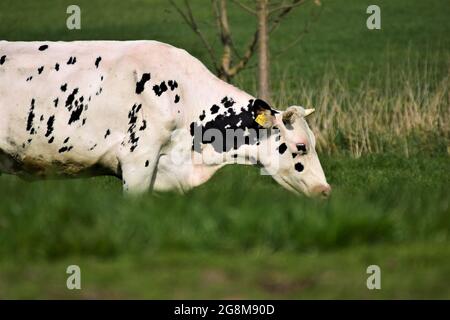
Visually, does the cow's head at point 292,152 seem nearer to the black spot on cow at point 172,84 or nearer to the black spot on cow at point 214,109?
the black spot on cow at point 214,109

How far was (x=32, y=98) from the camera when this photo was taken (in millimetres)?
10500

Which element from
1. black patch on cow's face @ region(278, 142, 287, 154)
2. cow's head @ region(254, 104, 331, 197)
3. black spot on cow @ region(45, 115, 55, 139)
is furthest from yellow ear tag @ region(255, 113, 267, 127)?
black spot on cow @ region(45, 115, 55, 139)

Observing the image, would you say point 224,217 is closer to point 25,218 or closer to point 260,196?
point 260,196

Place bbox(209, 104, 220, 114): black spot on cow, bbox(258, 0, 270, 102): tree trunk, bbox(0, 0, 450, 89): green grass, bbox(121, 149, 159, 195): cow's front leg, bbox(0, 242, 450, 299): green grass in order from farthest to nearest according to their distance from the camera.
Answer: bbox(0, 0, 450, 89): green grass → bbox(258, 0, 270, 102): tree trunk → bbox(209, 104, 220, 114): black spot on cow → bbox(121, 149, 159, 195): cow's front leg → bbox(0, 242, 450, 299): green grass

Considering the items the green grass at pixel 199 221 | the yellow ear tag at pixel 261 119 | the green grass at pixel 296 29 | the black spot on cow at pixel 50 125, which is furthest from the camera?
the green grass at pixel 296 29

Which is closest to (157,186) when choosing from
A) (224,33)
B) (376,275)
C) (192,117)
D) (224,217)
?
(192,117)

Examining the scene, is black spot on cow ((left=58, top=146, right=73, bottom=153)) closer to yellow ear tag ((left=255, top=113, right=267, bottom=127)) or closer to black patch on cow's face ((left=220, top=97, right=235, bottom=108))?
black patch on cow's face ((left=220, top=97, right=235, bottom=108))

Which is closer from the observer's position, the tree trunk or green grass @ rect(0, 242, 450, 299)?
green grass @ rect(0, 242, 450, 299)

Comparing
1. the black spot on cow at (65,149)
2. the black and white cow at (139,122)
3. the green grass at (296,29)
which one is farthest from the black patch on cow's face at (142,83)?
the green grass at (296,29)

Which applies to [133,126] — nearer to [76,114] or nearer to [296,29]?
[76,114]

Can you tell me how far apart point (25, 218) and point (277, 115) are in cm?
313

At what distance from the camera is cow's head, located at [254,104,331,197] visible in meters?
10.3

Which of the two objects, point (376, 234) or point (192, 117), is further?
point (192, 117)

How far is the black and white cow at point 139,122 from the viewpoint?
10.2 m
